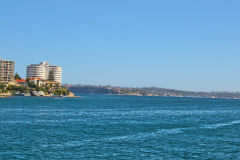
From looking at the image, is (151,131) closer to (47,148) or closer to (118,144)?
(118,144)

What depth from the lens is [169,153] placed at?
114 ft

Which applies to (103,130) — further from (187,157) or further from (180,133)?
(187,157)

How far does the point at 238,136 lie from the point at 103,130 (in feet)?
62.5

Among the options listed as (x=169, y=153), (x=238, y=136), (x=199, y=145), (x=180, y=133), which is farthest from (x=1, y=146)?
(x=238, y=136)

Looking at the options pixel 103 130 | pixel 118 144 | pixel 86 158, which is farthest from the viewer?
pixel 103 130

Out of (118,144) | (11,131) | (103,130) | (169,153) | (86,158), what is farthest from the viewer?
(103,130)

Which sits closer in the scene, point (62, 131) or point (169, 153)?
point (169, 153)

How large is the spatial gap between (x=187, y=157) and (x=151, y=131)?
19.1m

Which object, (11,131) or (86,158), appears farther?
(11,131)

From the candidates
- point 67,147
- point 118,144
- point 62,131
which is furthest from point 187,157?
point 62,131

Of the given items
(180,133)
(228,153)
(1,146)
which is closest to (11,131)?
(1,146)

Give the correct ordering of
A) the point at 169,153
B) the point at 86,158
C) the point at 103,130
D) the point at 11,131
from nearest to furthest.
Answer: the point at 86,158 → the point at 169,153 → the point at 11,131 → the point at 103,130

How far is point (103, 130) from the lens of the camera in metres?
51.8

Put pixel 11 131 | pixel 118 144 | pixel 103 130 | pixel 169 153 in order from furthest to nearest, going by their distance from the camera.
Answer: pixel 103 130 → pixel 11 131 → pixel 118 144 → pixel 169 153
